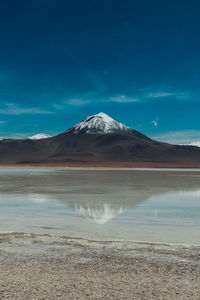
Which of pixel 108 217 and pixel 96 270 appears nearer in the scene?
pixel 96 270

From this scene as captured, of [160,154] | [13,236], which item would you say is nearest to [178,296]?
[13,236]

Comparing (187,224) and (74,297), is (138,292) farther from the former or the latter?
(187,224)

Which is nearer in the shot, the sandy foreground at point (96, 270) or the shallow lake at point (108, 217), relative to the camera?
the sandy foreground at point (96, 270)

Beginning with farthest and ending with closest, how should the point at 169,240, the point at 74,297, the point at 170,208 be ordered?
the point at 170,208 < the point at 169,240 < the point at 74,297

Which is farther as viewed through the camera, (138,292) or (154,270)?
(154,270)

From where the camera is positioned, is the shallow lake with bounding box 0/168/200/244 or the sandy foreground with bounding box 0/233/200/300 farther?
the shallow lake with bounding box 0/168/200/244

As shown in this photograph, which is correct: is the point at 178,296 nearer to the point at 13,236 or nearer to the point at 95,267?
the point at 95,267

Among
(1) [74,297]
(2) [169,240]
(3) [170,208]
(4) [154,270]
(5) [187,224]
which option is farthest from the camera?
(3) [170,208]
